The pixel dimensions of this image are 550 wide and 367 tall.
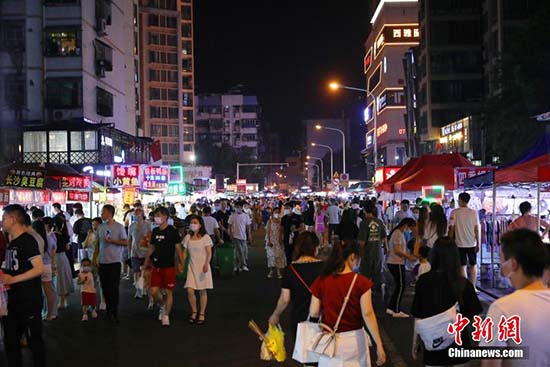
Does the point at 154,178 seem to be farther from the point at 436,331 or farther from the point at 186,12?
the point at 186,12

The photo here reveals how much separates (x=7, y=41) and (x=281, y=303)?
39422mm

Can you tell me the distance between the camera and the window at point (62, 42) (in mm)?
40469

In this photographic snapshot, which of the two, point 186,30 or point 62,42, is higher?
point 186,30

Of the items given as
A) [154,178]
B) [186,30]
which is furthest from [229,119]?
[154,178]

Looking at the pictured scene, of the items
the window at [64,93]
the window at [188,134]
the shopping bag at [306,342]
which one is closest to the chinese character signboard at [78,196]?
the shopping bag at [306,342]

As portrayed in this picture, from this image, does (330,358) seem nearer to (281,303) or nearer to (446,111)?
(281,303)

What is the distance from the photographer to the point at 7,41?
40.2 metres

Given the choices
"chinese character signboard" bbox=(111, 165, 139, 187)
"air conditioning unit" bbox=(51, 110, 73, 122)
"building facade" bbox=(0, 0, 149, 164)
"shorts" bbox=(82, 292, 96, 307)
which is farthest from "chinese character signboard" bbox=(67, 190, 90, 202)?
"air conditioning unit" bbox=(51, 110, 73, 122)

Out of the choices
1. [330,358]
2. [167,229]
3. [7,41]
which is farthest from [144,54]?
[330,358]

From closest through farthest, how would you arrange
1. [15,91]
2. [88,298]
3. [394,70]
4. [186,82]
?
1. [88,298]
2. [15,91]
3. [394,70]
4. [186,82]

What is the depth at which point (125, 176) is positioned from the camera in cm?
2595

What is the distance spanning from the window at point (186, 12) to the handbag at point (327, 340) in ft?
313

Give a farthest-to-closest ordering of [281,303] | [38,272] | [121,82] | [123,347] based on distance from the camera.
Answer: [121,82], [123,347], [38,272], [281,303]

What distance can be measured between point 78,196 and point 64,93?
70.8 feet
